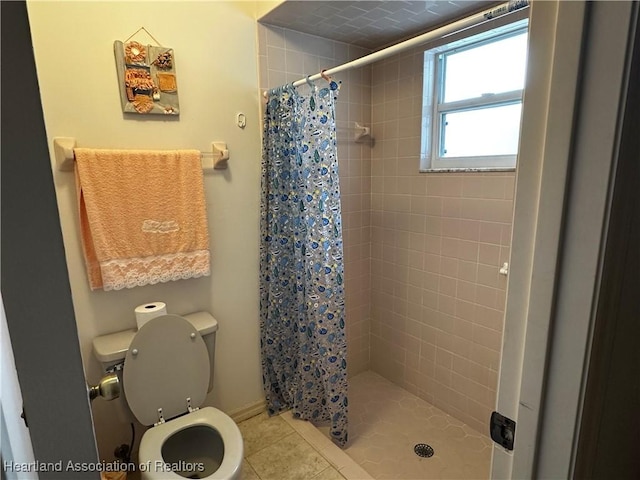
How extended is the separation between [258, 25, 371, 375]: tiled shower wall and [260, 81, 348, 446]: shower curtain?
26cm

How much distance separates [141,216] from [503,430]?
61.2 inches

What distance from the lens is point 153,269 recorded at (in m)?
1.69

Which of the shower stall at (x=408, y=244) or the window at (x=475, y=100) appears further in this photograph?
the shower stall at (x=408, y=244)

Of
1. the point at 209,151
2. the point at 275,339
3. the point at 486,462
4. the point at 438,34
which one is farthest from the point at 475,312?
the point at 209,151

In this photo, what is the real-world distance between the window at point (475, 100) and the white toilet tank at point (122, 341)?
1508 mm

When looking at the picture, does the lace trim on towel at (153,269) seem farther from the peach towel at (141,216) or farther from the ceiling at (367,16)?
the ceiling at (367,16)

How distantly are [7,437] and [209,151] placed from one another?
155 cm

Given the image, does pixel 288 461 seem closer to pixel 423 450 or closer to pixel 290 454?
pixel 290 454

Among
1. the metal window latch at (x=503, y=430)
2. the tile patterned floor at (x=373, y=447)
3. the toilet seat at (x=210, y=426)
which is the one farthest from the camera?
the tile patterned floor at (x=373, y=447)

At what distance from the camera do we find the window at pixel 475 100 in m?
1.80

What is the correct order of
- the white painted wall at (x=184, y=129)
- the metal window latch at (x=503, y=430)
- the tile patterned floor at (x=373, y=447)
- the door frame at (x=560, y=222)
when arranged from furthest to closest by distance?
the tile patterned floor at (x=373, y=447) < the white painted wall at (x=184, y=129) < the metal window latch at (x=503, y=430) < the door frame at (x=560, y=222)

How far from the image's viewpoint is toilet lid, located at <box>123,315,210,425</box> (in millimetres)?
1554

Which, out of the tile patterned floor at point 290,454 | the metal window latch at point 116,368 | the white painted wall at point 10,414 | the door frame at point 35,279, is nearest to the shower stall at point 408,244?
the tile patterned floor at point 290,454

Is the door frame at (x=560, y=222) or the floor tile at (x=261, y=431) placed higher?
the door frame at (x=560, y=222)
